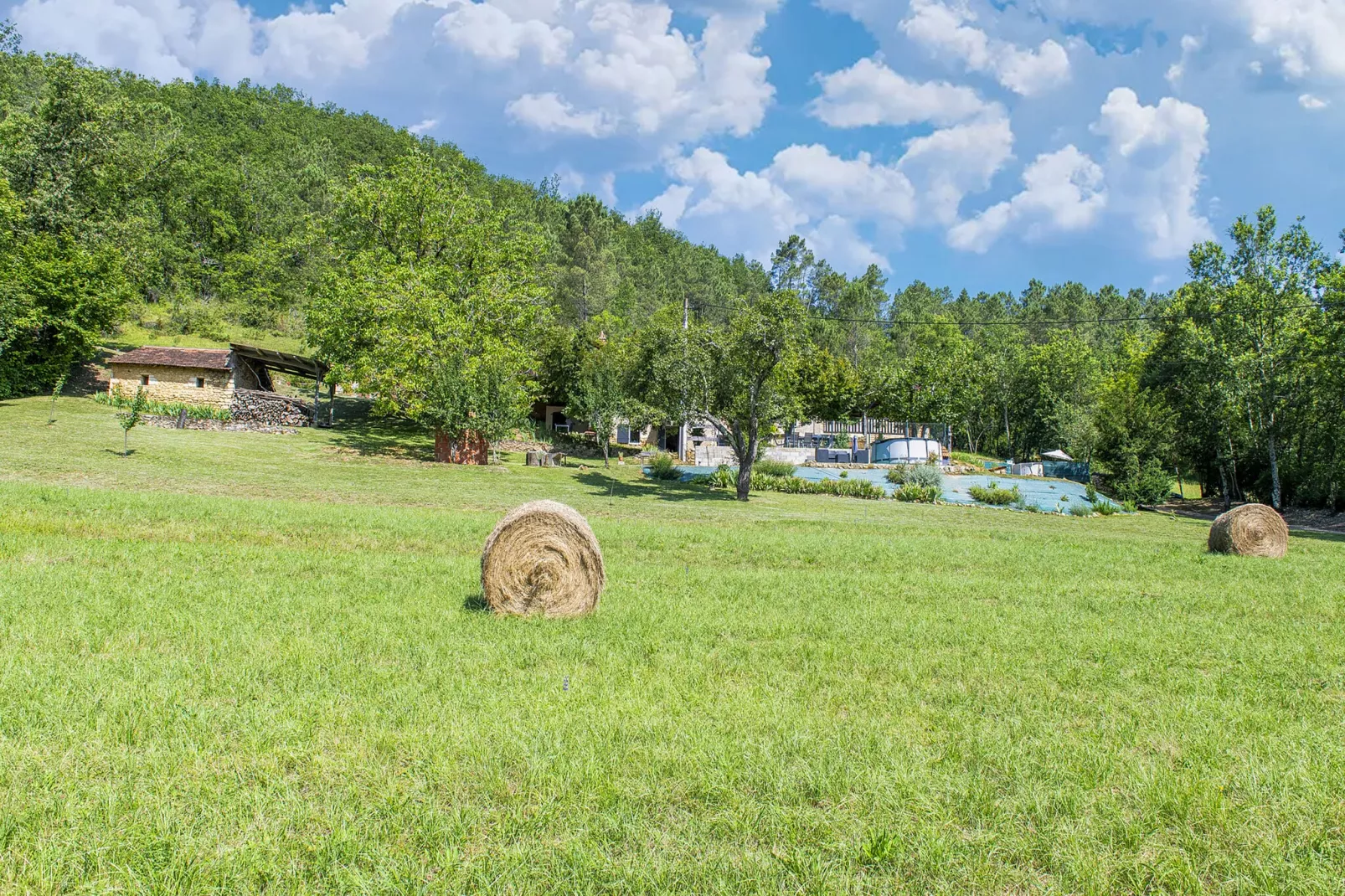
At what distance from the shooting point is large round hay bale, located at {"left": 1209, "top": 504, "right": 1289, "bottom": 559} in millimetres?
15102

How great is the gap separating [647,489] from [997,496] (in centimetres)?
1432

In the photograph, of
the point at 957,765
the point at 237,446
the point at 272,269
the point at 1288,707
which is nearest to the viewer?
the point at 957,765

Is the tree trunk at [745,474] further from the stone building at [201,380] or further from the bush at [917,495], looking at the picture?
the stone building at [201,380]

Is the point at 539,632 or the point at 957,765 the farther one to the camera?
the point at 539,632

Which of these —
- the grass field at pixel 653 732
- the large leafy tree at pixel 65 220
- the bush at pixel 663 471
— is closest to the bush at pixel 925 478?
the bush at pixel 663 471

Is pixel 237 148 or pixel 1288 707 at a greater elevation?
pixel 237 148

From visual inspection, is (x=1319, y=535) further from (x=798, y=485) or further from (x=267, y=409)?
(x=267, y=409)

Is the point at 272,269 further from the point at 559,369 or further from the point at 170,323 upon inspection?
the point at 559,369

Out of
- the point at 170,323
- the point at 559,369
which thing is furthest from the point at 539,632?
the point at 170,323

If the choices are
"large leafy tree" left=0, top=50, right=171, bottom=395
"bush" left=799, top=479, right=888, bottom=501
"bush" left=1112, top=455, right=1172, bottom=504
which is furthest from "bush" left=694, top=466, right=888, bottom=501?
"large leafy tree" left=0, top=50, right=171, bottom=395

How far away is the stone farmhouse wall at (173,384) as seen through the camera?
1494 inches

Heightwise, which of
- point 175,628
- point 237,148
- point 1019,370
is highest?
point 237,148

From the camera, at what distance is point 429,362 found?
33.0 metres

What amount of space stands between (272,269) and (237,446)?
38.2 metres
